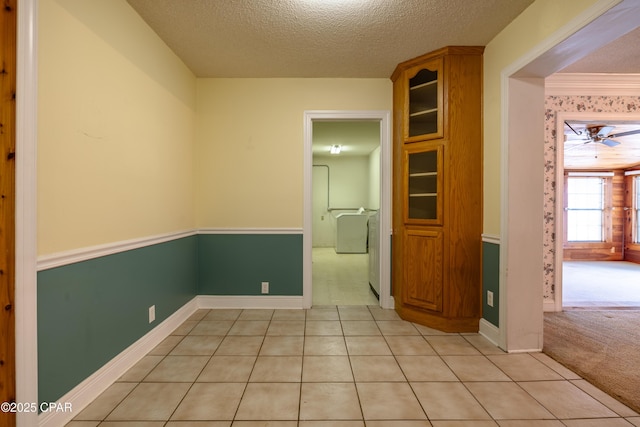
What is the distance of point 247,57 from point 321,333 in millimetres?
2538

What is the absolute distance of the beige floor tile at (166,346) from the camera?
7.25 ft

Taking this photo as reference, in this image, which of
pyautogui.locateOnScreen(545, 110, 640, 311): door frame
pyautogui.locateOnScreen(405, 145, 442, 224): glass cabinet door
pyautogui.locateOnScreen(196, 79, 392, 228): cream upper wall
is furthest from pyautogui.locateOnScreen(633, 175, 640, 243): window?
pyautogui.locateOnScreen(196, 79, 392, 228): cream upper wall

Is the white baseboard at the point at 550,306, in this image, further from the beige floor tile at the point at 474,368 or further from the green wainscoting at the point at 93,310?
the green wainscoting at the point at 93,310

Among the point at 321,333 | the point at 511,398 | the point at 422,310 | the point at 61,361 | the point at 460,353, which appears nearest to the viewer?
the point at 61,361

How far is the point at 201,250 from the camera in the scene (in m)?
3.20

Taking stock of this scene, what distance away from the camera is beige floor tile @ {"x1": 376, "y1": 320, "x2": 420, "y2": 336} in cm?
260

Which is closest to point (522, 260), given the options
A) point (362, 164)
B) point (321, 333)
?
point (321, 333)

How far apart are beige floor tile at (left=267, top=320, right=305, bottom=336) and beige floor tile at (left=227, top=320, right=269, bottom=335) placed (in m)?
0.06

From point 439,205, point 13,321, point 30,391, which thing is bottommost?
point 30,391

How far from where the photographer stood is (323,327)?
271 centimetres

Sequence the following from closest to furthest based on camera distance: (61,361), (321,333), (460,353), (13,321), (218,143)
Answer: (13,321), (61,361), (460,353), (321,333), (218,143)

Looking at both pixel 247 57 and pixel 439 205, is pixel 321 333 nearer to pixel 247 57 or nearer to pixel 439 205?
pixel 439 205

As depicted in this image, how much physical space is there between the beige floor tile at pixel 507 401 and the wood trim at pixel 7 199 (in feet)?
7.33

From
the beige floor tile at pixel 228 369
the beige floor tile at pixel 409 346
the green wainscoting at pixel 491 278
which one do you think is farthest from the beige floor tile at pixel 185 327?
the green wainscoting at pixel 491 278
